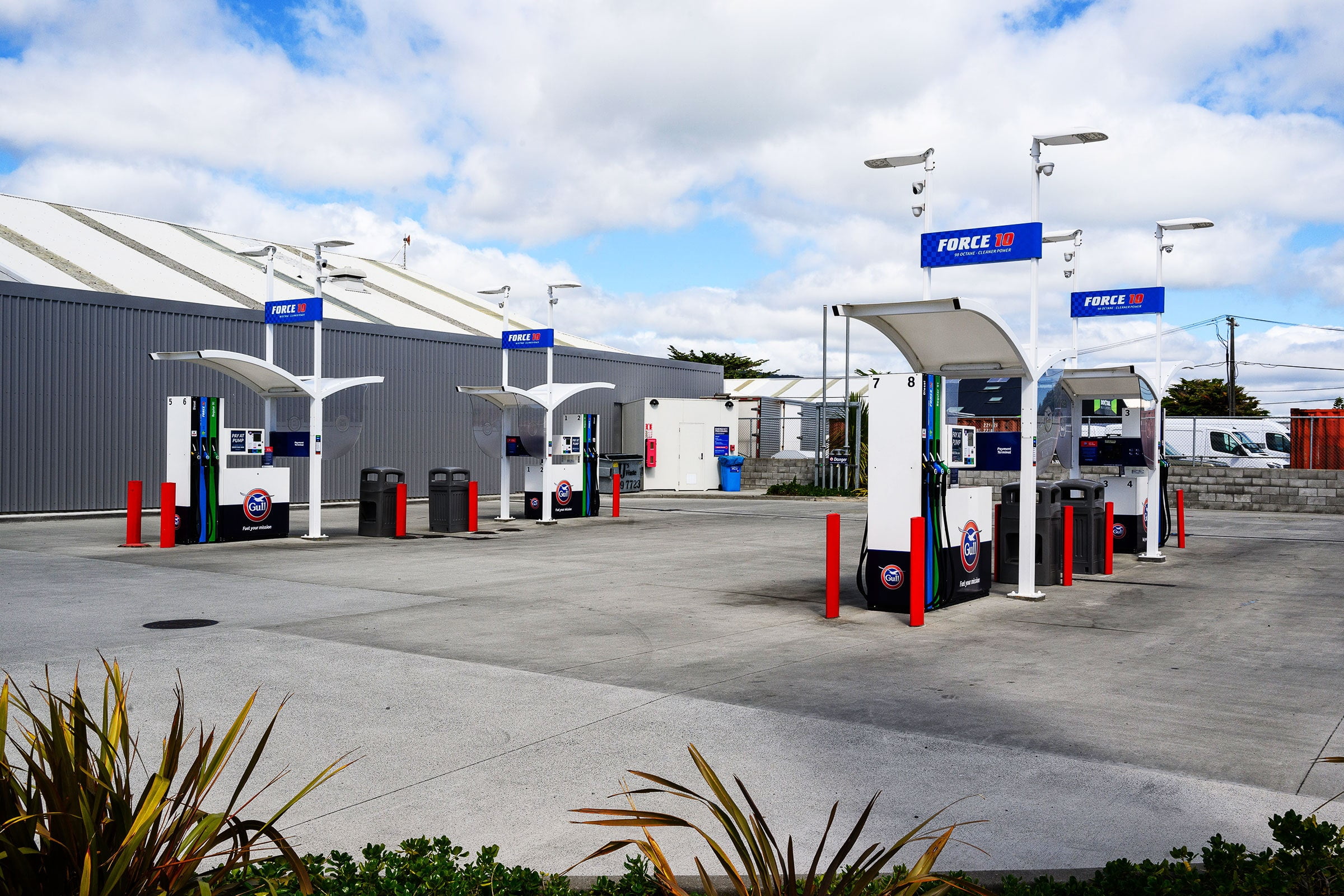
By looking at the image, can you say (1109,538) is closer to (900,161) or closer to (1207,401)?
(900,161)

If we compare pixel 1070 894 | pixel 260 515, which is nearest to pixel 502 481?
pixel 260 515

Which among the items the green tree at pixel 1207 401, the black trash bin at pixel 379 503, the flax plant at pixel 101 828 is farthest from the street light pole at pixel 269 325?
the green tree at pixel 1207 401

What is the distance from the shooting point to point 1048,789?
5.25 metres

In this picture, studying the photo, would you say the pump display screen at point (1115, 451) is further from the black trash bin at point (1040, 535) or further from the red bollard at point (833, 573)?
the red bollard at point (833, 573)

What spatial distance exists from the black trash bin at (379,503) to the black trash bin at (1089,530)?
431 inches

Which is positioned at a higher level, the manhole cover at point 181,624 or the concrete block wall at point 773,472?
the concrete block wall at point 773,472

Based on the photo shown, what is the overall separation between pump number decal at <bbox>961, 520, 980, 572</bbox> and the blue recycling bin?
2400 centimetres

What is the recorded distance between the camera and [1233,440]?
3522 cm

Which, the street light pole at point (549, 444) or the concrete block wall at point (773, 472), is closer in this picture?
the street light pole at point (549, 444)

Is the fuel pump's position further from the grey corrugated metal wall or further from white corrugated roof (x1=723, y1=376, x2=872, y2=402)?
white corrugated roof (x1=723, y1=376, x2=872, y2=402)

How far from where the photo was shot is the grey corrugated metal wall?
22.5 m

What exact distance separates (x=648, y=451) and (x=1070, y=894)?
32.1 metres

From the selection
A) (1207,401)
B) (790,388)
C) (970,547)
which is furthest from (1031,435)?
(1207,401)

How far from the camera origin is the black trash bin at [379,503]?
19.0m
